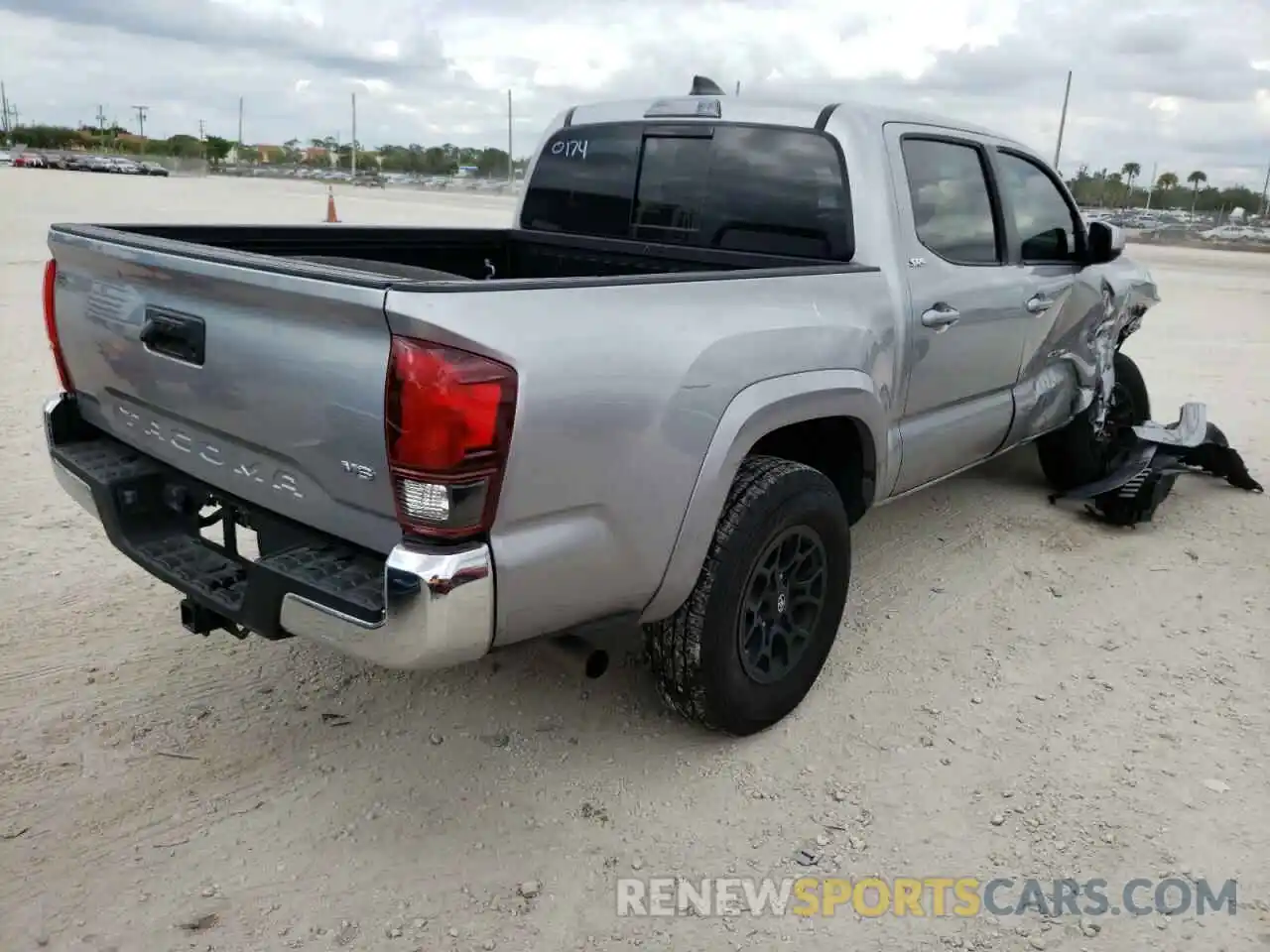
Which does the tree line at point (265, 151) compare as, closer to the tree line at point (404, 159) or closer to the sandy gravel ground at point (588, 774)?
the tree line at point (404, 159)

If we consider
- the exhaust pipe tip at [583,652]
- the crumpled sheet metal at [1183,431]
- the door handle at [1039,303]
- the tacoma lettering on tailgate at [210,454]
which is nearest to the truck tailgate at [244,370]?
the tacoma lettering on tailgate at [210,454]

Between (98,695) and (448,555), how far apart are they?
5.89 feet

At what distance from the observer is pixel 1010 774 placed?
3.14 metres

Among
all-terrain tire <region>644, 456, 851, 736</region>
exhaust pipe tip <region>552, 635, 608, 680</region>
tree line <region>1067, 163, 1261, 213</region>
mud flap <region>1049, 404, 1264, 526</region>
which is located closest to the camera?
exhaust pipe tip <region>552, 635, 608, 680</region>

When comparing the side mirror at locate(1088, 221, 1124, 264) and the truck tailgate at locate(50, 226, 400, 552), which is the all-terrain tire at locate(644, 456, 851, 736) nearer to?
the truck tailgate at locate(50, 226, 400, 552)

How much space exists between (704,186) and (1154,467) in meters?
2.94

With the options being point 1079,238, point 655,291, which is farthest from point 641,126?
point 1079,238

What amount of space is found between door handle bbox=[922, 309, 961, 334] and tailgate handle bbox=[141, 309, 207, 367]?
242cm

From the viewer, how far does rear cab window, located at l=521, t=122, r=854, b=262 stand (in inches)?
145

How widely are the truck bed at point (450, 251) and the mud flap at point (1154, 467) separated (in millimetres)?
2512

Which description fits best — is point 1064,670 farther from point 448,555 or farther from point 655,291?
point 448,555

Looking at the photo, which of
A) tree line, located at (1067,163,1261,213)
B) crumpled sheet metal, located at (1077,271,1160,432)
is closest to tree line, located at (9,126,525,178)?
tree line, located at (1067,163,1261,213)

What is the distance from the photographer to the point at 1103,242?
4918 mm

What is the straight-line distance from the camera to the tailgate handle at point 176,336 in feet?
8.49
